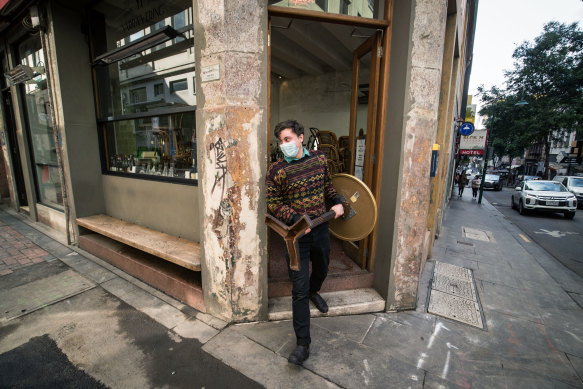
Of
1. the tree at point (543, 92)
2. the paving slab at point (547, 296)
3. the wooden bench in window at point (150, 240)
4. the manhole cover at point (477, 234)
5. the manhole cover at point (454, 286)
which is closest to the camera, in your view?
the wooden bench in window at point (150, 240)

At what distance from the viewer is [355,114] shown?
13.0 ft

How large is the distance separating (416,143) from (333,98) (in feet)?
20.0

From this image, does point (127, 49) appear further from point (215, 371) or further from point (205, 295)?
point (215, 371)

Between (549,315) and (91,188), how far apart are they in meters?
7.21

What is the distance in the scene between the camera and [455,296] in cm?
355

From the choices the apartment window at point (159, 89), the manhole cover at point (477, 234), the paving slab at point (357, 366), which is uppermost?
the apartment window at point (159, 89)

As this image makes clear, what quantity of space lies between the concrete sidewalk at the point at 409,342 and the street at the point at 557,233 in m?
2.31

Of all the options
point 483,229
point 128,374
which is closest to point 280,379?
point 128,374

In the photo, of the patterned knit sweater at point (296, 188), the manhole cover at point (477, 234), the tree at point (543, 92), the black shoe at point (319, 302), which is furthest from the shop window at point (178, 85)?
the tree at point (543, 92)

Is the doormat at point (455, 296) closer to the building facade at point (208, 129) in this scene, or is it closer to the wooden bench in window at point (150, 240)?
the building facade at point (208, 129)

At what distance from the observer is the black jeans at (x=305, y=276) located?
2332mm

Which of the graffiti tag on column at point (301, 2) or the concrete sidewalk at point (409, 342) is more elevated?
the graffiti tag on column at point (301, 2)

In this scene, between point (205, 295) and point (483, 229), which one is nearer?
point (205, 295)

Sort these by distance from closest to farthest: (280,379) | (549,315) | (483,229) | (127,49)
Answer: (280,379), (549,315), (127,49), (483,229)
